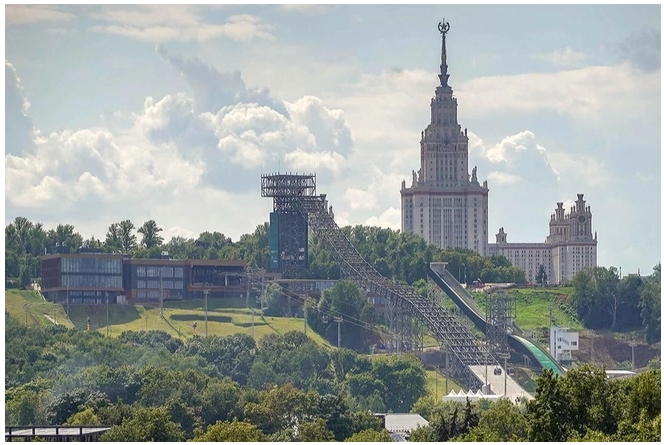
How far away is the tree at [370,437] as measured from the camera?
11088cm

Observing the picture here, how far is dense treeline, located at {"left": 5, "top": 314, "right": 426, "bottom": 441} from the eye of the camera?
394ft

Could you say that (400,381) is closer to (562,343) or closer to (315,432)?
(562,343)

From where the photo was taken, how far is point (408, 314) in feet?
601

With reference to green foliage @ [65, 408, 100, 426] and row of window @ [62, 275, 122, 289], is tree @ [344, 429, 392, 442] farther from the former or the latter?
row of window @ [62, 275, 122, 289]

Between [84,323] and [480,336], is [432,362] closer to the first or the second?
[480,336]

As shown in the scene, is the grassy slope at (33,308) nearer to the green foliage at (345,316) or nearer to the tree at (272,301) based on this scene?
the tree at (272,301)

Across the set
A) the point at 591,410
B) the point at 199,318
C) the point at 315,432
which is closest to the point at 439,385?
the point at 199,318

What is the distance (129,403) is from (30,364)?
755 inches

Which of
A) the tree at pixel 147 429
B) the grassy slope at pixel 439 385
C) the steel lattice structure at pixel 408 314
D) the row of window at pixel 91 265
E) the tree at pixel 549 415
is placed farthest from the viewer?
the row of window at pixel 91 265

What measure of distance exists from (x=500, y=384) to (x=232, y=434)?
191 ft

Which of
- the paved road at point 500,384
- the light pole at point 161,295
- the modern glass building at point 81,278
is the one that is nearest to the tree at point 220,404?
the paved road at point 500,384

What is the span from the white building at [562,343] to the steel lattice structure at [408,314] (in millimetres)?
7809

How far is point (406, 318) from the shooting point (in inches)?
7264

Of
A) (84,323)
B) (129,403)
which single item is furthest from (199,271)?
(129,403)
